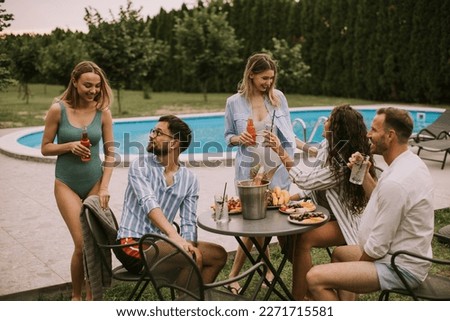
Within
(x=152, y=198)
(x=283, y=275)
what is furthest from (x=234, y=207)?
(x=283, y=275)

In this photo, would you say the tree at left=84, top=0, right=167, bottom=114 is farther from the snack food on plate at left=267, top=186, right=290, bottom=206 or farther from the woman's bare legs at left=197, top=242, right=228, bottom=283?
the woman's bare legs at left=197, top=242, right=228, bottom=283

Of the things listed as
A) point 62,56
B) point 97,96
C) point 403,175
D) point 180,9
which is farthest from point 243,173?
point 180,9

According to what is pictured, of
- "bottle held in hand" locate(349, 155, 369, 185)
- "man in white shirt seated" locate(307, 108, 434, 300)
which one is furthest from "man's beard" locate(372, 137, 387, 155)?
"bottle held in hand" locate(349, 155, 369, 185)

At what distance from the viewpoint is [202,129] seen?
48.7 feet

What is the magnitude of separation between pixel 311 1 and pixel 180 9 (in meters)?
7.27

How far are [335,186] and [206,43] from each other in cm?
1819

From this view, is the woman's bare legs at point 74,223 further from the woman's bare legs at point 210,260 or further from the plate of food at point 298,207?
the plate of food at point 298,207

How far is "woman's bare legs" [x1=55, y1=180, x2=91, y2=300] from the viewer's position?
3.25 m

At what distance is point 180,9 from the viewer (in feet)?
86.0

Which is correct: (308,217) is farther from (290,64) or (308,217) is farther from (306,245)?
(290,64)

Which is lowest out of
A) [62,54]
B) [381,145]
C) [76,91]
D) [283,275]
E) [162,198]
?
[283,275]

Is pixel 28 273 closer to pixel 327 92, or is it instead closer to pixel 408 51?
pixel 408 51

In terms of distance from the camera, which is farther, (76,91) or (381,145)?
(76,91)

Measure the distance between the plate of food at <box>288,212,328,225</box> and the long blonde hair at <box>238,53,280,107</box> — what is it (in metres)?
1.18
